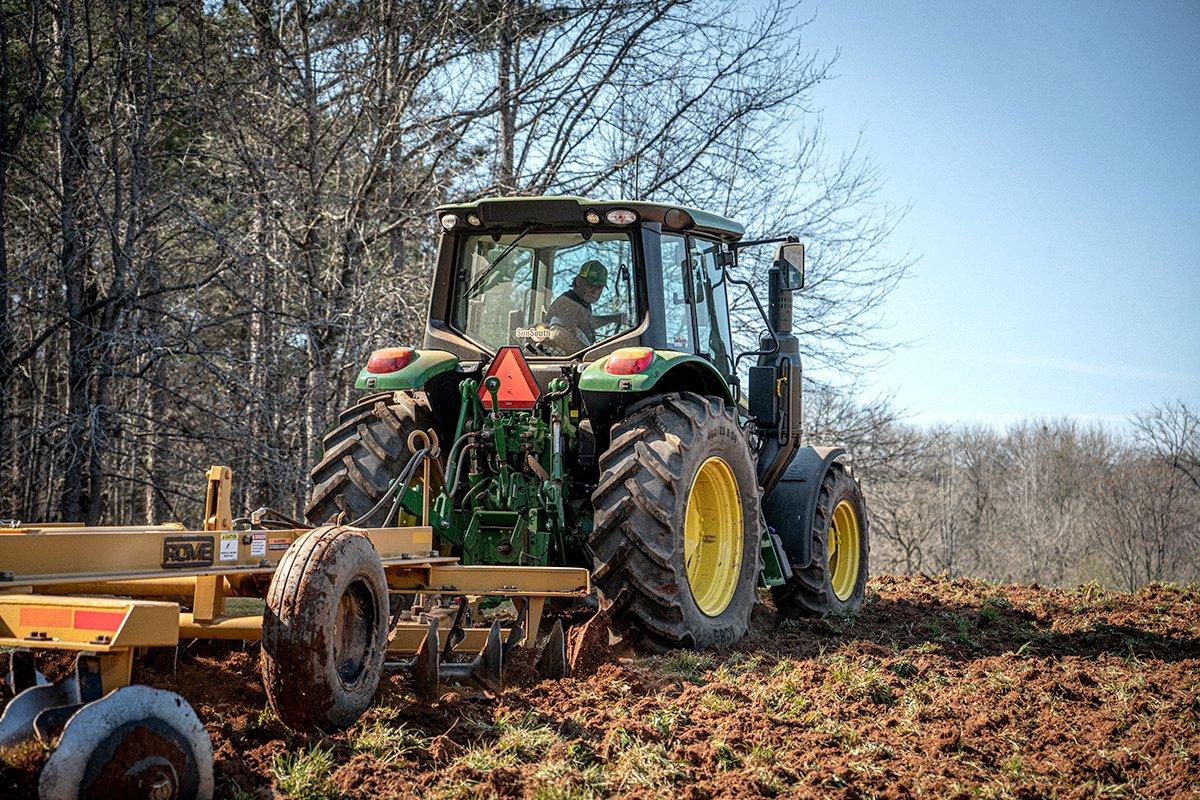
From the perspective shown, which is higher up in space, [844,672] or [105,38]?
[105,38]

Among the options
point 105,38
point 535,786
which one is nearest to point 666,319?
point 535,786

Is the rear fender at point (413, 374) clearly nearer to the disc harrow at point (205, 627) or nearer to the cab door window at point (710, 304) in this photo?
the disc harrow at point (205, 627)

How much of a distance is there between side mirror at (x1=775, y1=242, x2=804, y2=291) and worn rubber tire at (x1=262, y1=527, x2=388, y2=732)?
13.8ft

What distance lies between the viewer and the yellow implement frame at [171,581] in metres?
3.33

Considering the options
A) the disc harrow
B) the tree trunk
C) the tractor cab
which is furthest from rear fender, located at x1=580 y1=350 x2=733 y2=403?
the tree trunk

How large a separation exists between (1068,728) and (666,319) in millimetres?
3150

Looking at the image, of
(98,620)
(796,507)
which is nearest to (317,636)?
(98,620)

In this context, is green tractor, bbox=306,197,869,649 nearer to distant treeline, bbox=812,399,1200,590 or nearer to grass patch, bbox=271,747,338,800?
grass patch, bbox=271,747,338,800

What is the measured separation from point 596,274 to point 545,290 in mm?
351

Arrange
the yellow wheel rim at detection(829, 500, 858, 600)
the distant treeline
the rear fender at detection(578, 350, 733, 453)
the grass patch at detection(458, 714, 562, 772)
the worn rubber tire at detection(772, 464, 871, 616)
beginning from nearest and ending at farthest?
the grass patch at detection(458, 714, 562, 772), the rear fender at detection(578, 350, 733, 453), the worn rubber tire at detection(772, 464, 871, 616), the yellow wheel rim at detection(829, 500, 858, 600), the distant treeline

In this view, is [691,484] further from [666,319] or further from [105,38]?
[105,38]

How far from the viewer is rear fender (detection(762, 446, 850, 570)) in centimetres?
773

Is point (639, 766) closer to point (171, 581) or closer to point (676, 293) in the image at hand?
point (171, 581)

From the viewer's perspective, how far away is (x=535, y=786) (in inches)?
145
